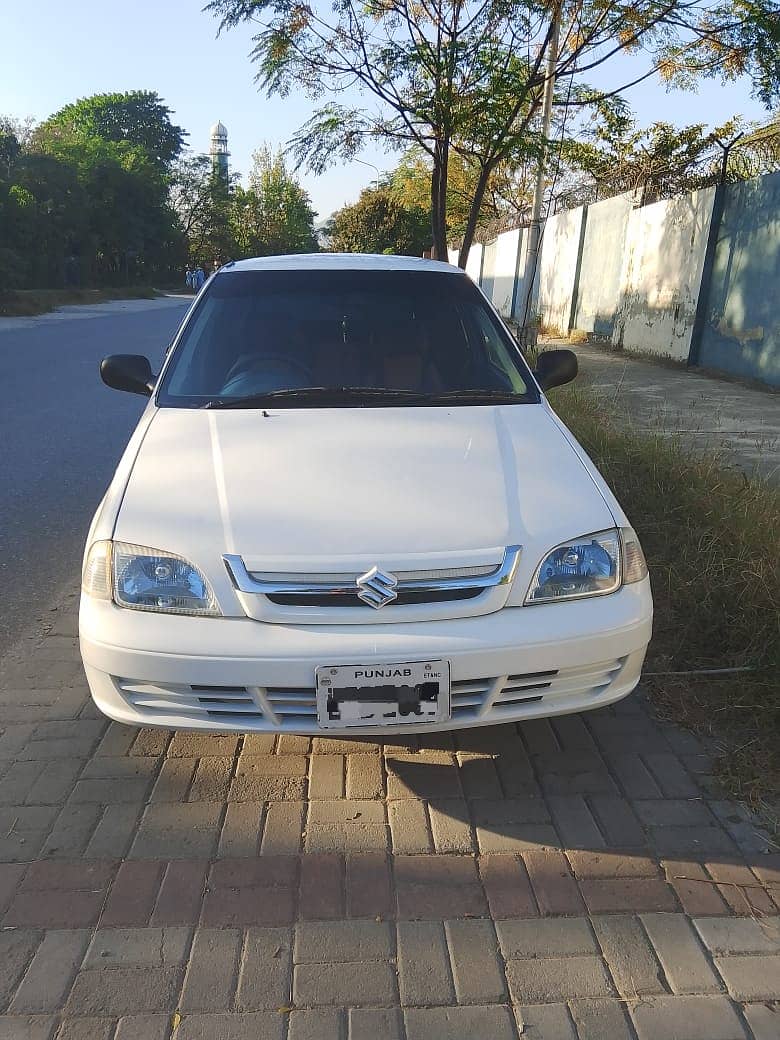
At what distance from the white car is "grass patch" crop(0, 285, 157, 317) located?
24.6 meters

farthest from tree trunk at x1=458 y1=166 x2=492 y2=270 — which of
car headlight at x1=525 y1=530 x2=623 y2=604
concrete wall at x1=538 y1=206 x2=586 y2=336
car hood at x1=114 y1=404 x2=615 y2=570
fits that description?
car headlight at x1=525 y1=530 x2=623 y2=604

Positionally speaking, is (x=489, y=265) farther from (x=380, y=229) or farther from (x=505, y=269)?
(x=380, y=229)

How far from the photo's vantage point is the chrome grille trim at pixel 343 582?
228cm

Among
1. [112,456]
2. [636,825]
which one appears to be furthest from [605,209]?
[636,825]

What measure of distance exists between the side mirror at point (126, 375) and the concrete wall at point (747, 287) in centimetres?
813

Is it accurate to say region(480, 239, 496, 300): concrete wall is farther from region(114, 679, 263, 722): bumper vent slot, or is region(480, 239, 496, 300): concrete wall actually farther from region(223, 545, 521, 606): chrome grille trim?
region(114, 679, 263, 722): bumper vent slot

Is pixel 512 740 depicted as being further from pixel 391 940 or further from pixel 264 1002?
pixel 264 1002

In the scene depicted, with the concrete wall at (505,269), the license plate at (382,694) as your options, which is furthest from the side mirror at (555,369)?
the concrete wall at (505,269)

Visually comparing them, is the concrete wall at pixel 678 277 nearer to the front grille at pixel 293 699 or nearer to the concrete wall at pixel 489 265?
the concrete wall at pixel 489 265

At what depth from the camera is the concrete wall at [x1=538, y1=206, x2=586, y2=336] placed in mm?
17156

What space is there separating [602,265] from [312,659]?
14.8 metres

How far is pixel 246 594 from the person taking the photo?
7.50 ft

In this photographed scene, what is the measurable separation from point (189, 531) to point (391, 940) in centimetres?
126

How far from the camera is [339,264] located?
13.1 feet
